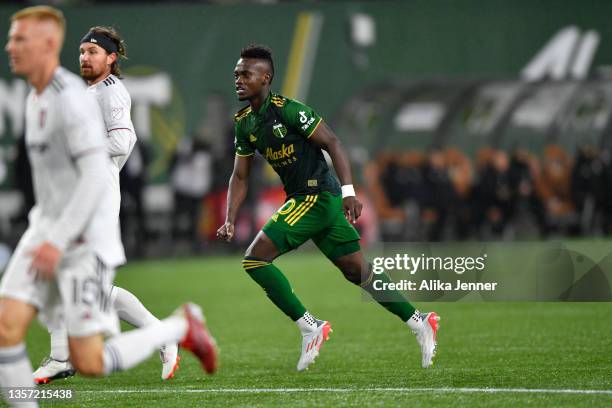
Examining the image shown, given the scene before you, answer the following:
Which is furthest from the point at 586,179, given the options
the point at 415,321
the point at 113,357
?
the point at 113,357

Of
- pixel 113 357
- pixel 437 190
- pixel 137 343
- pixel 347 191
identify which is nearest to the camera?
pixel 113 357

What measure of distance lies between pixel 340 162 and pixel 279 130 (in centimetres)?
59

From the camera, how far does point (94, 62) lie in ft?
28.4

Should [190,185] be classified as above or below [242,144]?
below

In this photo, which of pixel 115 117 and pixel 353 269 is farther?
pixel 353 269

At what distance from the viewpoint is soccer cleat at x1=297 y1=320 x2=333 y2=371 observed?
29.9 feet

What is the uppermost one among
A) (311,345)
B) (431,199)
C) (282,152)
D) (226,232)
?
(282,152)

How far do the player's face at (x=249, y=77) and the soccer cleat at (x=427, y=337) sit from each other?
7.06 feet

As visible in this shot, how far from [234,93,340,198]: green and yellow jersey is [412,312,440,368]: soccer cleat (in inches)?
47.5

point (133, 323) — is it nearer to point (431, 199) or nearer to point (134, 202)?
point (134, 202)

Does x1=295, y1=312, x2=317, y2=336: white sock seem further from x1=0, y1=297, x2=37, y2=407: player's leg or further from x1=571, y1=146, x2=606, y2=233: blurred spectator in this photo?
x1=571, y1=146, x2=606, y2=233: blurred spectator

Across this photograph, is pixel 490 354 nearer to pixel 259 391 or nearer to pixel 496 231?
pixel 259 391

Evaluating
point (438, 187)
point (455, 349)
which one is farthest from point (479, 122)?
point (455, 349)

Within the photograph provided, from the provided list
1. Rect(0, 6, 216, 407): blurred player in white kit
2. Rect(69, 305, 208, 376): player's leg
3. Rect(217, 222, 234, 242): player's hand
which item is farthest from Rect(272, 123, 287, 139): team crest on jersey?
Rect(0, 6, 216, 407): blurred player in white kit
